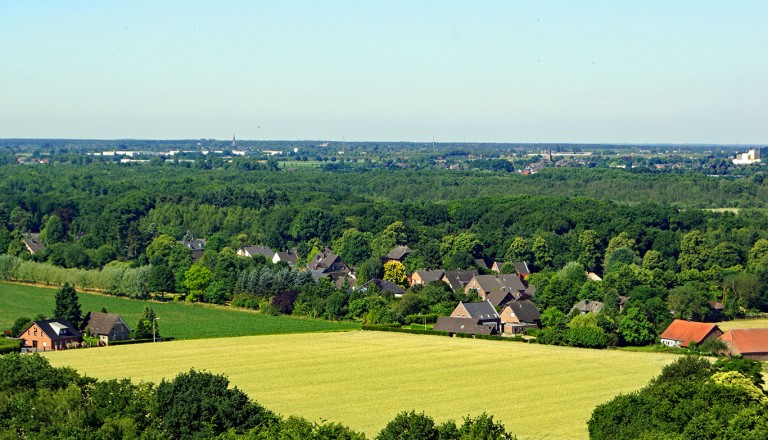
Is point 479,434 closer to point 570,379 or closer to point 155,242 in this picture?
point 570,379

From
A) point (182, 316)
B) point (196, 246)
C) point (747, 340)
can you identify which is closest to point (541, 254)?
point (196, 246)

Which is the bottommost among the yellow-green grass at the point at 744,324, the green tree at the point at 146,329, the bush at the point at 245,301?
the bush at the point at 245,301

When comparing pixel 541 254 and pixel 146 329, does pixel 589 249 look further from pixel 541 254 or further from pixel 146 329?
pixel 146 329

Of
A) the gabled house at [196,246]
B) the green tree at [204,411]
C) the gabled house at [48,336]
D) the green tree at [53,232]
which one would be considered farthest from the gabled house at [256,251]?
the green tree at [204,411]

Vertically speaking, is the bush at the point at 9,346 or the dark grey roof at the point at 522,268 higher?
the bush at the point at 9,346

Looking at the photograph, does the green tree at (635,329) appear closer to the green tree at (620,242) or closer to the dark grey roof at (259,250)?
the green tree at (620,242)

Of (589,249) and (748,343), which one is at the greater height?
(748,343)
